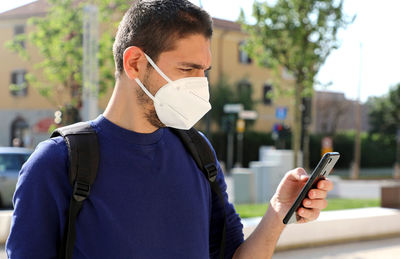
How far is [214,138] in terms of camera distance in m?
33.9

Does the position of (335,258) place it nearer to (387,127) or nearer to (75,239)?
(75,239)

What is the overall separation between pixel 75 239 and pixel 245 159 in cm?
3375

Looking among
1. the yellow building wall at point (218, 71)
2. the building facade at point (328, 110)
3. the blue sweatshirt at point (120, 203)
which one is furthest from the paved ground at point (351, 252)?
the building facade at point (328, 110)

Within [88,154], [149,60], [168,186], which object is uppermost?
[149,60]

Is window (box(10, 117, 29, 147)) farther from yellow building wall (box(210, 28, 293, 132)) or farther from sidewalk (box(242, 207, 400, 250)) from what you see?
sidewalk (box(242, 207, 400, 250))

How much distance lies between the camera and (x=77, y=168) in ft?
4.82

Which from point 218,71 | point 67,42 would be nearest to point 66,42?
point 67,42

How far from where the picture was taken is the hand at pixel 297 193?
171cm

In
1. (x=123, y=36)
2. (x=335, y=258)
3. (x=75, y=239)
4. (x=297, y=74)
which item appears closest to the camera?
(x=75, y=239)

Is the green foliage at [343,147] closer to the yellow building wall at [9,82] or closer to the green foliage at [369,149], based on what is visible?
the green foliage at [369,149]

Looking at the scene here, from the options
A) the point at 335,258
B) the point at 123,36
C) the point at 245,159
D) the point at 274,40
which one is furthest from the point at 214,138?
the point at 123,36

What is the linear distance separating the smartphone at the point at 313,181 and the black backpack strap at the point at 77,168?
25.5 inches

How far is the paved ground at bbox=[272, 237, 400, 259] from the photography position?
20.2 ft

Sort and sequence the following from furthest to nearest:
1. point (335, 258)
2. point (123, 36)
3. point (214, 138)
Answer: point (214, 138)
point (335, 258)
point (123, 36)
